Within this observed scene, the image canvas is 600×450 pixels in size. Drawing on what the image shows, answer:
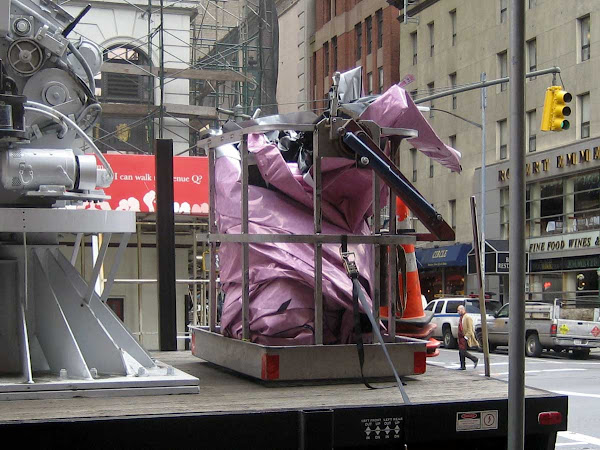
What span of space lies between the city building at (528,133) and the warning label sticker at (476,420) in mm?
28787

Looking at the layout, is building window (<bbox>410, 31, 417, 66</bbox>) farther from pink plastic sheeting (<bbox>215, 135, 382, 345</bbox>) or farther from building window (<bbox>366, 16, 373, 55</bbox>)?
pink plastic sheeting (<bbox>215, 135, 382, 345</bbox>)

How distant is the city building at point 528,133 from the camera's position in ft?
118

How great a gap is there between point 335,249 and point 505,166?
120ft

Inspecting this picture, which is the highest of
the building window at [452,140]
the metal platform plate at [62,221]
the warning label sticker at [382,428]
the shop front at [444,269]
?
the building window at [452,140]

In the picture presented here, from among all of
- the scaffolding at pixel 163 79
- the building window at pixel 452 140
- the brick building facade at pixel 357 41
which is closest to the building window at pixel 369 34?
the brick building facade at pixel 357 41

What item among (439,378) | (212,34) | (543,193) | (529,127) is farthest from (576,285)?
(439,378)

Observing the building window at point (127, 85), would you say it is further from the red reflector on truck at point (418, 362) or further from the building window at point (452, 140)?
the red reflector on truck at point (418, 362)

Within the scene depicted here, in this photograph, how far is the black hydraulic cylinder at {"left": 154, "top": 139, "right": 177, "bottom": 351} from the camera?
6109mm

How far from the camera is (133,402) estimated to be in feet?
13.6

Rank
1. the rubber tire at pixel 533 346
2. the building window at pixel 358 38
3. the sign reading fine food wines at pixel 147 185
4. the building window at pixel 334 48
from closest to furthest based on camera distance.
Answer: the sign reading fine food wines at pixel 147 185
the rubber tire at pixel 533 346
the building window at pixel 334 48
the building window at pixel 358 38

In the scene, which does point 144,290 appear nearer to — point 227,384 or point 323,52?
point 227,384

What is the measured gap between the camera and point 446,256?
4559 cm

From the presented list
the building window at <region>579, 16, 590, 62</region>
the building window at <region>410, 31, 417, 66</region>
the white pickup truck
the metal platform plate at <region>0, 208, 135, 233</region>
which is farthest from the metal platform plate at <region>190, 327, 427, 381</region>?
the building window at <region>410, 31, 417, 66</region>

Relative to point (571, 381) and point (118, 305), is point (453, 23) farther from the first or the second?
point (118, 305)
